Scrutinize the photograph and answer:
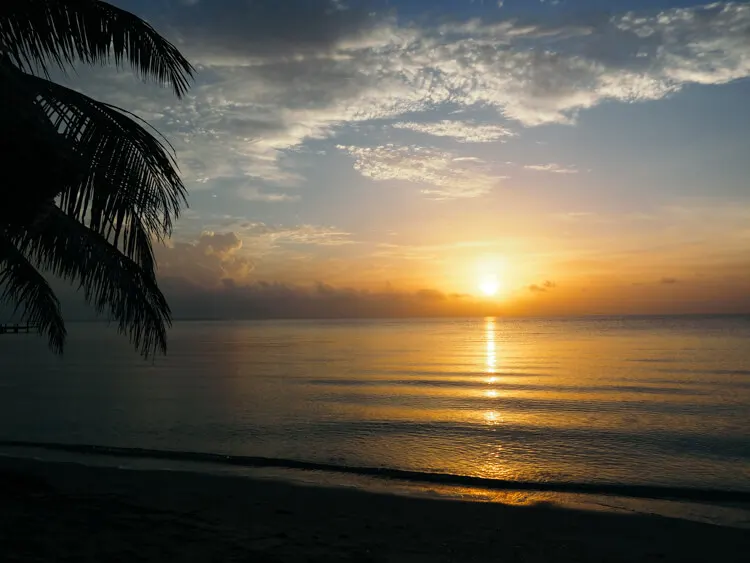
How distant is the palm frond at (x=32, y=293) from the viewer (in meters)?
10.4

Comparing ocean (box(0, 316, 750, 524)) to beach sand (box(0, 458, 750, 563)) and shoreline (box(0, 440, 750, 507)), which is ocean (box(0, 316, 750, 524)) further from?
beach sand (box(0, 458, 750, 563))

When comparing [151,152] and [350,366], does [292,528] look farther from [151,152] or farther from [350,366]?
[350,366]

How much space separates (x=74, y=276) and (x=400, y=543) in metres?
6.00

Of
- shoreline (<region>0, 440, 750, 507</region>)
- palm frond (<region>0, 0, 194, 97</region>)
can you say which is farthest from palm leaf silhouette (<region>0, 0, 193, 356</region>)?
shoreline (<region>0, 440, 750, 507</region>)

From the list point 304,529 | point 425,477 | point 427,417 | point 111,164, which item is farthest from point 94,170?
point 427,417

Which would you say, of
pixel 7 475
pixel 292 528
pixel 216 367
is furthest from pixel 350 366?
pixel 292 528

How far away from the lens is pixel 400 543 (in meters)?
7.92

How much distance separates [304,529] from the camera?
8383 mm

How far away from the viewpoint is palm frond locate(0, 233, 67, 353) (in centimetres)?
1041

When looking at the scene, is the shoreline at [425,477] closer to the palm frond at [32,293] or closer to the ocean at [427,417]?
the ocean at [427,417]

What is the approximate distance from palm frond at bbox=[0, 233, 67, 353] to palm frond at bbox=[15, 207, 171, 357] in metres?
1.44

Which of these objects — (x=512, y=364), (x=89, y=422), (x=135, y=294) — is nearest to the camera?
(x=135, y=294)

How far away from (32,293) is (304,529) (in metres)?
7.70

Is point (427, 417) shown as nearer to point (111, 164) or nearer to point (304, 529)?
point (304, 529)
